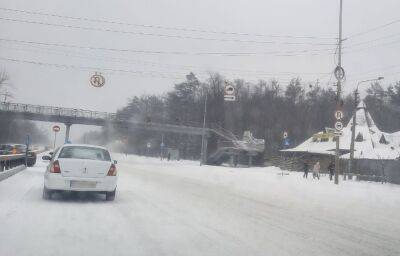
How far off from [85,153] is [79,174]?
1.01 metres

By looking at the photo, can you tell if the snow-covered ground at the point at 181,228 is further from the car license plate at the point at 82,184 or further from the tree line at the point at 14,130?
the tree line at the point at 14,130

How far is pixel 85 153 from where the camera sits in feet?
48.2

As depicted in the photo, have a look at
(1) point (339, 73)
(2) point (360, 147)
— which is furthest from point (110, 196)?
(2) point (360, 147)

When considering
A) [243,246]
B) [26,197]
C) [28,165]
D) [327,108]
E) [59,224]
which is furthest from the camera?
[327,108]

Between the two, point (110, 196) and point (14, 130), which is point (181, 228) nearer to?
point (110, 196)

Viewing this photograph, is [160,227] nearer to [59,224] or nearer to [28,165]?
[59,224]

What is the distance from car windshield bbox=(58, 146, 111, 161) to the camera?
47.4ft

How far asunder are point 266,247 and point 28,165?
29387 mm

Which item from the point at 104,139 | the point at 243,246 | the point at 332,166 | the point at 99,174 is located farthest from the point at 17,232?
the point at 104,139

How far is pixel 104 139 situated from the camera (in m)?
97.7

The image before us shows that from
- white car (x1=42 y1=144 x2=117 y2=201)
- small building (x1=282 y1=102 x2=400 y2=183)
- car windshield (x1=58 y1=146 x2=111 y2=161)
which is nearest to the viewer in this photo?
white car (x1=42 y1=144 x2=117 y2=201)

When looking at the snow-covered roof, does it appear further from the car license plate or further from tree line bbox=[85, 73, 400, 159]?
the car license plate

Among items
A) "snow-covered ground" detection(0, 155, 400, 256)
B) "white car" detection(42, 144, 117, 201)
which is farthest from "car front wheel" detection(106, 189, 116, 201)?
"snow-covered ground" detection(0, 155, 400, 256)

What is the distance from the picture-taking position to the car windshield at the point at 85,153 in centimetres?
1444
